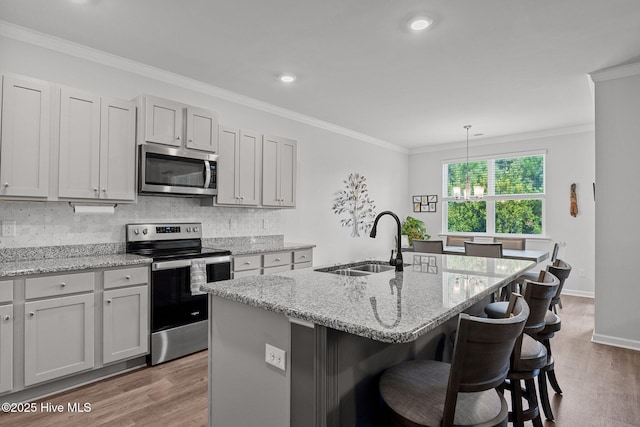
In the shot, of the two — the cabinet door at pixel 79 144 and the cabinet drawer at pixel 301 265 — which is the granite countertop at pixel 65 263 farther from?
the cabinet drawer at pixel 301 265

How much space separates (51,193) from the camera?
2664 mm

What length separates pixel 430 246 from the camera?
475 centimetres

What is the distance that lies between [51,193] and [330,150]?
3799 mm

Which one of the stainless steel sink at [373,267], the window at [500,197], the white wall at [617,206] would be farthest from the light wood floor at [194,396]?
the window at [500,197]

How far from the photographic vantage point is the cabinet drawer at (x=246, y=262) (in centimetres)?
357

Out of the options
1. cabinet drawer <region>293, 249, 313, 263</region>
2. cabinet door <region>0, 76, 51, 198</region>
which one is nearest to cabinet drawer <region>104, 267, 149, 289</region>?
cabinet door <region>0, 76, 51, 198</region>

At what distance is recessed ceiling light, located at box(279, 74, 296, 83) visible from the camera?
12.0 feet

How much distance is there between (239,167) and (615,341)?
4.14 m

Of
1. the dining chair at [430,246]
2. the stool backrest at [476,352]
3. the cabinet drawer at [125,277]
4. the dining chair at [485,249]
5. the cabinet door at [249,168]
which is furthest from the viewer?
the dining chair at [430,246]

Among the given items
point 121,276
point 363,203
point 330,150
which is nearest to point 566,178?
point 363,203

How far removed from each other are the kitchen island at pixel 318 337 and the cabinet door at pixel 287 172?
2495 mm

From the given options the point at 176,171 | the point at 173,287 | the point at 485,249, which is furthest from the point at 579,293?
the point at 176,171

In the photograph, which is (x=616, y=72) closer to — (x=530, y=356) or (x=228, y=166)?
(x=530, y=356)

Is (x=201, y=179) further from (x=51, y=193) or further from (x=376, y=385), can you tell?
(x=376, y=385)
